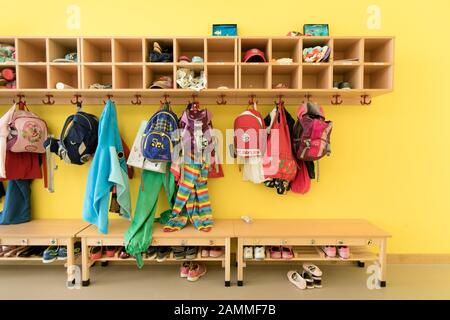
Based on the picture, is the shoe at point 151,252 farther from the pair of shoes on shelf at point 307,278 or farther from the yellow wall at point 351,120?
the pair of shoes on shelf at point 307,278

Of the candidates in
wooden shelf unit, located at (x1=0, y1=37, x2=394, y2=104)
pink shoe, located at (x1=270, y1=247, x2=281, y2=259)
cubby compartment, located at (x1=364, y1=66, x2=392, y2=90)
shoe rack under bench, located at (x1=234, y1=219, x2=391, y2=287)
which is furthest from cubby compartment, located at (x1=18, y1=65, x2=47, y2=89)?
cubby compartment, located at (x1=364, y1=66, x2=392, y2=90)

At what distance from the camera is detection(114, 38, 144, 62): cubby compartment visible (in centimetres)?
198

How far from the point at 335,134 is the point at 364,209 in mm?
710

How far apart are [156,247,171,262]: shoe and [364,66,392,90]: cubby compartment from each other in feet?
6.83

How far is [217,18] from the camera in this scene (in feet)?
7.27

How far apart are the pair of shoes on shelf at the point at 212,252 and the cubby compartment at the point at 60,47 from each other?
1829mm

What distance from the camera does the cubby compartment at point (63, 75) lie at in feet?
6.36

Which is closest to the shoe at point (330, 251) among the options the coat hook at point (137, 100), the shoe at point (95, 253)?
the shoe at point (95, 253)

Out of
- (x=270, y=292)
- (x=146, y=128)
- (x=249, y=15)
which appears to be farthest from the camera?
(x=249, y=15)

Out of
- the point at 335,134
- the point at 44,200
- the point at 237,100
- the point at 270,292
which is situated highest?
the point at 237,100

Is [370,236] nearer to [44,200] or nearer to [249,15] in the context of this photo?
[249,15]

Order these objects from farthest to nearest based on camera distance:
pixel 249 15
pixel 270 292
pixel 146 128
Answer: pixel 249 15, pixel 146 128, pixel 270 292

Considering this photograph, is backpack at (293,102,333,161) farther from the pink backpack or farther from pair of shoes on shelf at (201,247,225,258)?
the pink backpack

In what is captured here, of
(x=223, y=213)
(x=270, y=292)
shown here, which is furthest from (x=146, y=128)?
(x=270, y=292)
